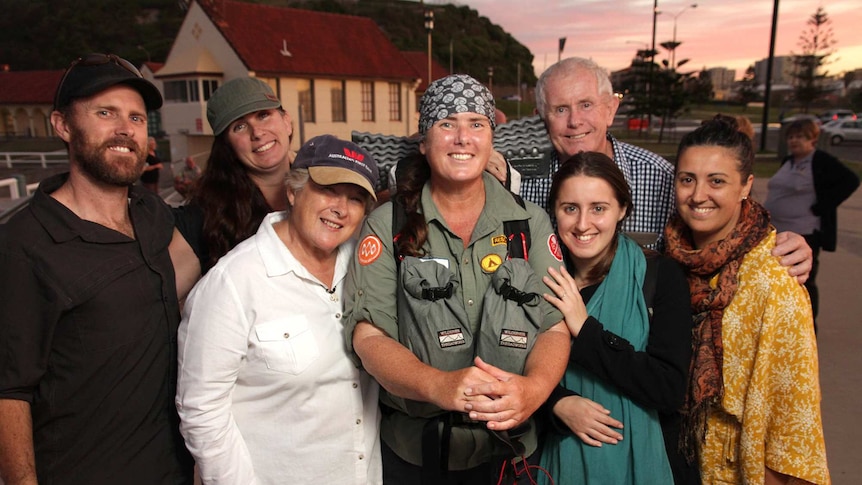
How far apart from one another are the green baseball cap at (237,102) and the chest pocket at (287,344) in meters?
1.30

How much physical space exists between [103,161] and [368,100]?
1488 inches

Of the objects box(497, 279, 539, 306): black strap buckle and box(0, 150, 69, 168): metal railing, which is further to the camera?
box(0, 150, 69, 168): metal railing

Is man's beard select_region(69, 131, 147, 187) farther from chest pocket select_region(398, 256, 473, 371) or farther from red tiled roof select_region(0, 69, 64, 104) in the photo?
red tiled roof select_region(0, 69, 64, 104)

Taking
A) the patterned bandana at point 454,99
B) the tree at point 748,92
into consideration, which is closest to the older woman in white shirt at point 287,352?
the patterned bandana at point 454,99

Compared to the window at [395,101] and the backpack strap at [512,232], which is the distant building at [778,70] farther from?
the backpack strap at [512,232]

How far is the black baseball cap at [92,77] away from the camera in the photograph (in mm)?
1981

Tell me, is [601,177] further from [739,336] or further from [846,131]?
[846,131]

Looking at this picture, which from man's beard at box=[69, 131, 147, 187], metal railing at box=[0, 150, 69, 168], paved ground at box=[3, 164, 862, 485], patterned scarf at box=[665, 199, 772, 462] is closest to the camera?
man's beard at box=[69, 131, 147, 187]

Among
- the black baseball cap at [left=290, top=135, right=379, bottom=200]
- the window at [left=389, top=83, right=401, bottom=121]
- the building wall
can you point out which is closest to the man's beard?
the black baseball cap at [left=290, top=135, right=379, bottom=200]

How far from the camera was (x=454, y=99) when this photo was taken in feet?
7.02

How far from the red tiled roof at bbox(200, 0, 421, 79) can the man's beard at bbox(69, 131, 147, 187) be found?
1338 inches

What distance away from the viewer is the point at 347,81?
3706cm

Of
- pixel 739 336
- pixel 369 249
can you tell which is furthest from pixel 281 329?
pixel 739 336

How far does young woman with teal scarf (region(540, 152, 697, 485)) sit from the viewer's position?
6.84 ft
